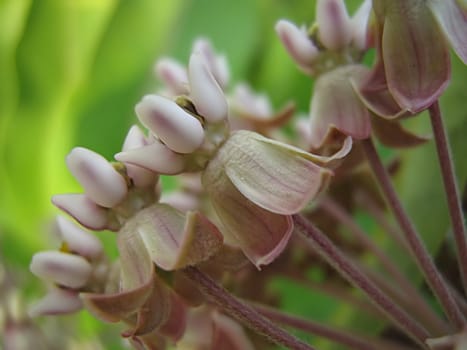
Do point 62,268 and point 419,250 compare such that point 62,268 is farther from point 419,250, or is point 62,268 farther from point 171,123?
point 419,250

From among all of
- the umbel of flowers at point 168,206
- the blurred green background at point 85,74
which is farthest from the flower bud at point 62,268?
the blurred green background at point 85,74

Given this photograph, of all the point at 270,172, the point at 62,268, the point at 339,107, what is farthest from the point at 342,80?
the point at 62,268

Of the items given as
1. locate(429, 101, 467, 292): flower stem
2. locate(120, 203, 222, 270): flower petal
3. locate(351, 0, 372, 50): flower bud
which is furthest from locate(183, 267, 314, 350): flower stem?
locate(351, 0, 372, 50): flower bud

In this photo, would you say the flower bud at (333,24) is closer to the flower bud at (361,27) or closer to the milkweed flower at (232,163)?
the flower bud at (361,27)

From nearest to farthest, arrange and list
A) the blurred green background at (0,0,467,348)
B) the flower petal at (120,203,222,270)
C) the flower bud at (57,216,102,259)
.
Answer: the flower petal at (120,203,222,270) < the flower bud at (57,216,102,259) < the blurred green background at (0,0,467,348)

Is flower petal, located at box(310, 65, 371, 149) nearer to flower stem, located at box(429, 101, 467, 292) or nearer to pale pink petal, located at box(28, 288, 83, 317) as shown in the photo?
flower stem, located at box(429, 101, 467, 292)

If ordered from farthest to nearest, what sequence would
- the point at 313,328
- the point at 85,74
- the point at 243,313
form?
the point at 85,74
the point at 313,328
the point at 243,313
